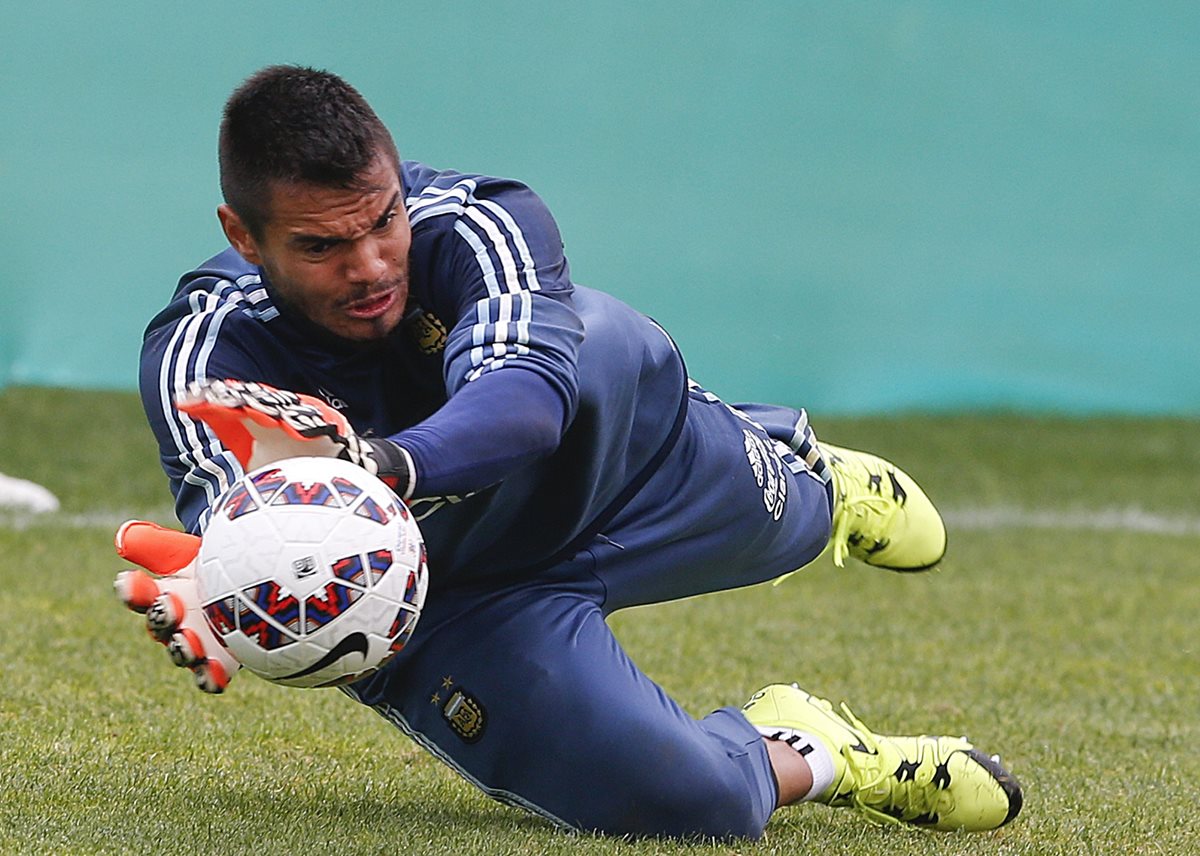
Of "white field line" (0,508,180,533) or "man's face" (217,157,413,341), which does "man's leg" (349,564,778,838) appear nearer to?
"man's face" (217,157,413,341)

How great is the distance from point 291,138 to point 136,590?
81 centimetres

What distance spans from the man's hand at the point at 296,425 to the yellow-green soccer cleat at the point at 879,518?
184 cm

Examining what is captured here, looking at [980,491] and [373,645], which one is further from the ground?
[373,645]

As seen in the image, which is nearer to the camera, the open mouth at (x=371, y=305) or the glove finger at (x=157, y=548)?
the glove finger at (x=157, y=548)

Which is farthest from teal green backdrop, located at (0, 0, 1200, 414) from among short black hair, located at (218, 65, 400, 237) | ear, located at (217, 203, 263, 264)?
short black hair, located at (218, 65, 400, 237)

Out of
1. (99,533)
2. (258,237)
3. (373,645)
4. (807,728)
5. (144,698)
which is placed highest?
(258,237)

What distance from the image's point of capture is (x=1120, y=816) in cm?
341

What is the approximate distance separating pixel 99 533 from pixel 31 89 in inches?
94.9

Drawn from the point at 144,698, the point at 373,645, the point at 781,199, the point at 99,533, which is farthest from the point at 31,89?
the point at 373,645

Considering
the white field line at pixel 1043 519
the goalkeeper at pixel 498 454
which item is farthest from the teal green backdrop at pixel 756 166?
the goalkeeper at pixel 498 454

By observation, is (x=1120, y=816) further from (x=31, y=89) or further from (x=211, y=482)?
(x=31, y=89)

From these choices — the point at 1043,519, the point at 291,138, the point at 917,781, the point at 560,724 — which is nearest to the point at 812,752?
the point at 917,781

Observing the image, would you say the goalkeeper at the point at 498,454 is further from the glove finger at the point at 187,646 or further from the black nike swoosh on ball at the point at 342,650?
the black nike swoosh on ball at the point at 342,650

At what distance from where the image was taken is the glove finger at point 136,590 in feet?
8.23
